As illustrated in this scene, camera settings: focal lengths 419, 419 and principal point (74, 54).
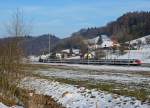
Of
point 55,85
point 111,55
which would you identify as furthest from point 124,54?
point 55,85

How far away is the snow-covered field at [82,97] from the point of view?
69.0ft

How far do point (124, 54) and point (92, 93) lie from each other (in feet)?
414

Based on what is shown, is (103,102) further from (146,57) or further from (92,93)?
(146,57)

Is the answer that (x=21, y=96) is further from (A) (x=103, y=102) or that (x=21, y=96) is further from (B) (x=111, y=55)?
(B) (x=111, y=55)

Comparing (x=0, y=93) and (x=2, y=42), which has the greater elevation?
(x=2, y=42)

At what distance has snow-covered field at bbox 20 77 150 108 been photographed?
21031 millimetres

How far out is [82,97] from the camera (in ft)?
83.6

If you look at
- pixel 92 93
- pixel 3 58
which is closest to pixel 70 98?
pixel 92 93

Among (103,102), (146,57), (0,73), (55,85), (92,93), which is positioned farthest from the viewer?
(146,57)

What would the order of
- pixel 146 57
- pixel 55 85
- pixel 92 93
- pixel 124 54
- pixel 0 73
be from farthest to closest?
pixel 124 54 → pixel 146 57 → pixel 55 85 → pixel 0 73 → pixel 92 93

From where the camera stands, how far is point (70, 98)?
26250 mm

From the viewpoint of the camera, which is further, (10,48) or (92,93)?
(10,48)

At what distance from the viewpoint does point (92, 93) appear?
25812 mm

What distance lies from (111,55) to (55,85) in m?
119
